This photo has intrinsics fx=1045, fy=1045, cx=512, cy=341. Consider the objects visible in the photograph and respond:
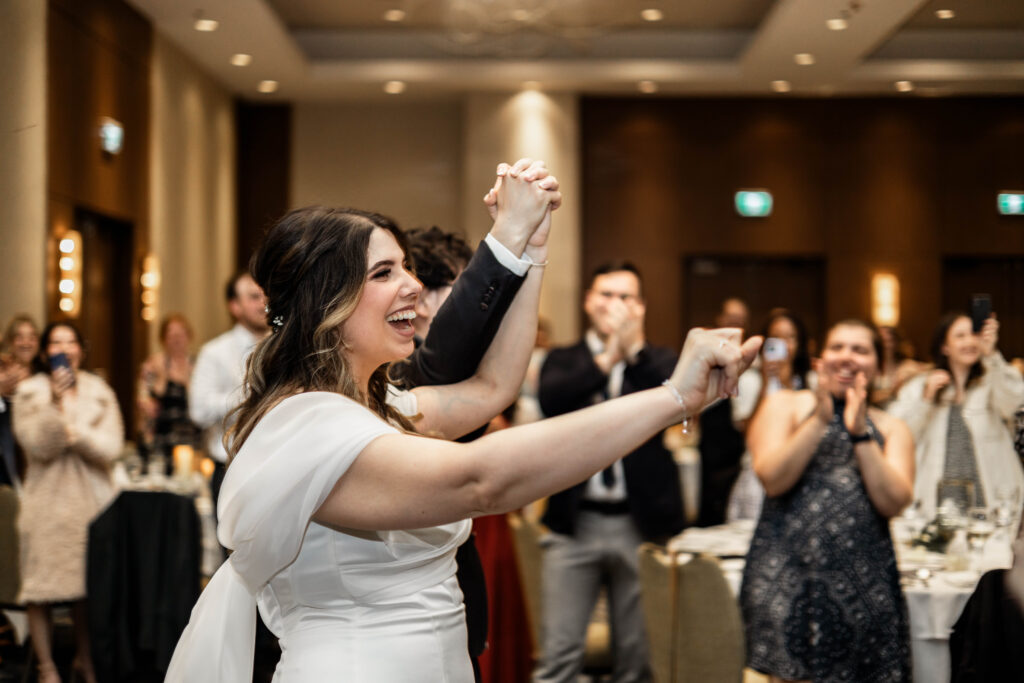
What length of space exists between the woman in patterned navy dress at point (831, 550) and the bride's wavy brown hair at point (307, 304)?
1710 mm

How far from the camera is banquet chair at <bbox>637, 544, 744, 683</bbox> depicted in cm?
300

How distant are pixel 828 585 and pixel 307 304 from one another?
1.86 meters

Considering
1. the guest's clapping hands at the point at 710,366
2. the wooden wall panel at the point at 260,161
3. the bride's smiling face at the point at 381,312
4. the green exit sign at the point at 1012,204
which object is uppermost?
the wooden wall panel at the point at 260,161

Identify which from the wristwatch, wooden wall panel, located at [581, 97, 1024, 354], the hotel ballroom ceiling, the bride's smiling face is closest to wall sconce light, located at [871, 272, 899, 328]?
wooden wall panel, located at [581, 97, 1024, 354]

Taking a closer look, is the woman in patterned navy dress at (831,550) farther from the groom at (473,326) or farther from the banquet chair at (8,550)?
the banquet chair at (8,550)

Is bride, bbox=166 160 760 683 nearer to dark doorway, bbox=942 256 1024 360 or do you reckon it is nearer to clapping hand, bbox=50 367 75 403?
dark doorway, bbox=942 256 1024 360

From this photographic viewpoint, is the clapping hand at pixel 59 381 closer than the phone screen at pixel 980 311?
No

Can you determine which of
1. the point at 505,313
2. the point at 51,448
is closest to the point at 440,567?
the point at 505,313

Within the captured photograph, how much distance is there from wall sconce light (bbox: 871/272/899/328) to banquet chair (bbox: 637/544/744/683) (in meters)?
6.65

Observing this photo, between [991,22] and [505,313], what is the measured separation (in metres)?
1.92

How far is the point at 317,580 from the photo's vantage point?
4.68ft

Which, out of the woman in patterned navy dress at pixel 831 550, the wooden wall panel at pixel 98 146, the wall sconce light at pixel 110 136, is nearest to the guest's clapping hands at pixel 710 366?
the woman in patterned navy dress at pixel 831 550

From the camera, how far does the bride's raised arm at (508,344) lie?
5.14 ft

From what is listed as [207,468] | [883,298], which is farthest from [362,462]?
[883,298]
